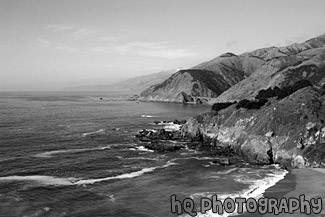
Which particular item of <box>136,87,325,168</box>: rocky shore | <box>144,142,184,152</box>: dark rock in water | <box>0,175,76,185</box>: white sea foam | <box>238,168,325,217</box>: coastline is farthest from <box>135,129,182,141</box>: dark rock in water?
<box>238,168,325,217</box>: coastline

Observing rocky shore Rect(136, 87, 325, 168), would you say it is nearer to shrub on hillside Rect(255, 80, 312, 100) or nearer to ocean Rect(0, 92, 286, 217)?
shrub on hillside Rect(255, 80, 312, 100)

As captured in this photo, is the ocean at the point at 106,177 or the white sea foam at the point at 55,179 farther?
the white sea foam at the point at 55,179

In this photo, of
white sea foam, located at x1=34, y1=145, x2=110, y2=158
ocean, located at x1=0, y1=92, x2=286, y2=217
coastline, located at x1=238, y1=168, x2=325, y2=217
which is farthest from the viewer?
white sea foam, located at x1=34, y1=145, x2=110, y2=158

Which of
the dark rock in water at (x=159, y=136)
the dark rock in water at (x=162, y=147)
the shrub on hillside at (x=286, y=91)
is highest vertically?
the shrub on hillside at (x=286, y=91)

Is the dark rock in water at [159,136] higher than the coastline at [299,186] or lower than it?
higher

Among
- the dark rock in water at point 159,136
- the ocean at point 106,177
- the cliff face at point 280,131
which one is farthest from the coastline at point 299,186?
the dark rock in water at point 159,136

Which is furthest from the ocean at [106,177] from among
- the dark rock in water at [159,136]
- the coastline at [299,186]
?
the dark rock in water at [159,136]

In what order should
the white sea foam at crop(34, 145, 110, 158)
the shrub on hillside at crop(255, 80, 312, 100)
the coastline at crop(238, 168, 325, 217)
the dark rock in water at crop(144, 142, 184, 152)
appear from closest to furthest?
the coastline at crop(238, 168, 325, 217), the white sea foam at crop(34, 145, 110, 158), the dark rock in water at crop(144, 142, 184, 152), the shrub on hillside at crop(255, 80, 312, 100)

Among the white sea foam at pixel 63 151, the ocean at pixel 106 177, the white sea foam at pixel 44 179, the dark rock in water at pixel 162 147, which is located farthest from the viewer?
the dark rock in water at pixel 162 147

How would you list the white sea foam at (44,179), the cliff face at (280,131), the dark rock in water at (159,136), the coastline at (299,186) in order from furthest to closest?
the dark rock in water at (159,136) < the cliff face at (280,131) < the white sea foam at (44,179) < the coastline at (299,186)

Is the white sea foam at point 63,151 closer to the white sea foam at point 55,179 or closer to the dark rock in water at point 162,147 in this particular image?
the dark rock in water at point 162,147
